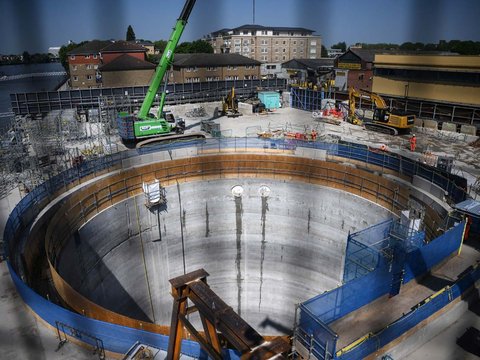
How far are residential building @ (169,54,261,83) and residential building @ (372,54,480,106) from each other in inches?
684

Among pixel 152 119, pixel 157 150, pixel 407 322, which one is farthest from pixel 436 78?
pixel 407 322

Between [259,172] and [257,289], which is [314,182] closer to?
[259,172]

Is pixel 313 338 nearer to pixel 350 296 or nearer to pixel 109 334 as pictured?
pixel 350 296

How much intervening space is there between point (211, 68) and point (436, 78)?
2408cm

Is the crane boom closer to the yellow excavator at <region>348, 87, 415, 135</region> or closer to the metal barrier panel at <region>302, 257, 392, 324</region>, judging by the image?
the yellow excavator at <region>348, 87, 415, 135</region>

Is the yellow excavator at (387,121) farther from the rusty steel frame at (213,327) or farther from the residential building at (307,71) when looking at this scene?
the rusty steel frame at (213,327)

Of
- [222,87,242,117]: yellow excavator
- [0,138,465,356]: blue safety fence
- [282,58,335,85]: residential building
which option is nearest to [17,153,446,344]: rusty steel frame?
[0,138,465,356]: blue safety fence

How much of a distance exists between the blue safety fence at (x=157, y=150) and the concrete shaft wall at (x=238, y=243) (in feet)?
6.76

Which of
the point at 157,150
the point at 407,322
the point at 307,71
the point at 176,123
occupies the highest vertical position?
the point at 307,71

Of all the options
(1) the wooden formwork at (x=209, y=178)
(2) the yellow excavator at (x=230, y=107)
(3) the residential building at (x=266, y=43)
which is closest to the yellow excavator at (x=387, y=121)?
(3) the residential building at (x=266, y=43)

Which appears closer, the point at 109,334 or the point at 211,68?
the point at 109,334

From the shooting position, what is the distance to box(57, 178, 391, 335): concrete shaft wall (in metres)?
16.3

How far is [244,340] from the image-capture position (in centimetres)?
458

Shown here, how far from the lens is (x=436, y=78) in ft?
82.3
